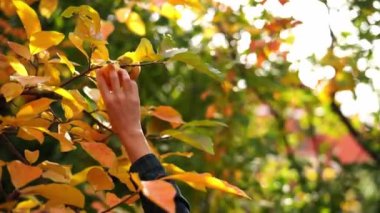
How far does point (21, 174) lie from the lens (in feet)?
2.69

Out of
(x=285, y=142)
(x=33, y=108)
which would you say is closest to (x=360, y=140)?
(x=285, y=142)

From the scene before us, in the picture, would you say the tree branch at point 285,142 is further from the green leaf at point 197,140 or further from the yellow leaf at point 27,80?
the yellow leaf at point 27,80

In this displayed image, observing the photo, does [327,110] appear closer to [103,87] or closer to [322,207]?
[322,207]

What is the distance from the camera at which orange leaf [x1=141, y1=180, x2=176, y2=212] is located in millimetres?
624

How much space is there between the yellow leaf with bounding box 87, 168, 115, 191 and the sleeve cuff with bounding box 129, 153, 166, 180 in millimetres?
107

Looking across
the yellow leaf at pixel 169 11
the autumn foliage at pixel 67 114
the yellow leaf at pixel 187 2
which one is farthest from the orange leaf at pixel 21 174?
the yellow leaf at pixel 169 11

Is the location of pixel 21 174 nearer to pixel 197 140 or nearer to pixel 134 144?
pixel 134 144

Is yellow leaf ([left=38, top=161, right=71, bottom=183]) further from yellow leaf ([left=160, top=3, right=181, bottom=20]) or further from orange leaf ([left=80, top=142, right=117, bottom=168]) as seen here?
yellow leaf ([left=160, top=3, right=181, bottom=20])

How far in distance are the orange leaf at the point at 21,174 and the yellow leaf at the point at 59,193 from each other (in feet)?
0.05

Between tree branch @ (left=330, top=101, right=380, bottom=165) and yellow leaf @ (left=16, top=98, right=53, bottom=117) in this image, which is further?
tree branch @ (left=330, top=101, right=380, bottom=165)

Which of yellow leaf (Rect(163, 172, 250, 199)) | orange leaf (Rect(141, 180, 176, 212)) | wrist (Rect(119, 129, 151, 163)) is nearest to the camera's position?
orange leaf (Rect(141, 180, 176, 212))

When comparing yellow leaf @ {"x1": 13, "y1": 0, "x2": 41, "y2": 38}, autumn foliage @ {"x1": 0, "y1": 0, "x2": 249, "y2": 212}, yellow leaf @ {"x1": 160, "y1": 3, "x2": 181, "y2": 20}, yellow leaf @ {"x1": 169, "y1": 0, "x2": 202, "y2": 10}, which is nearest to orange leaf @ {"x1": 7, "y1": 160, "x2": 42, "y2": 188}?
autumn foliage @ {"x1": 0, "y1": 0, "x2": 249, "y2": 212}

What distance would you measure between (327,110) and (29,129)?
2094mm

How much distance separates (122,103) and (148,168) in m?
0.10
